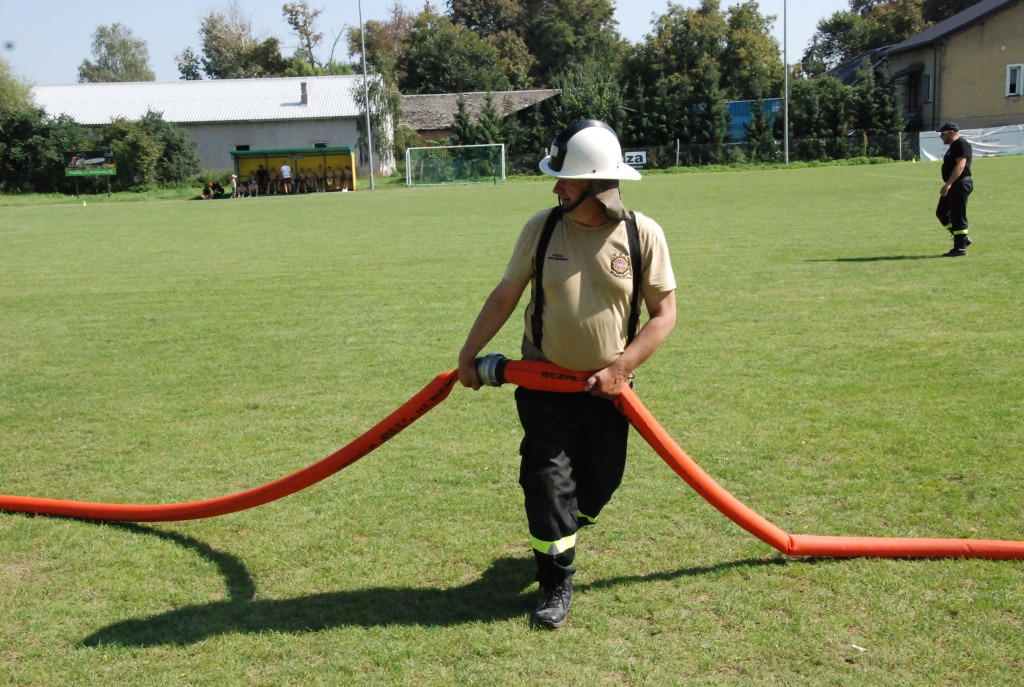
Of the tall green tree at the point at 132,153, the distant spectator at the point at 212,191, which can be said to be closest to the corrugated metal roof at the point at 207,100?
the tall green tree at the point at 132,153

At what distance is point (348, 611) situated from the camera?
430 cm

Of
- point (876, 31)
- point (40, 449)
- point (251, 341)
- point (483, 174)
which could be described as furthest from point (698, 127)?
point (40, 449)

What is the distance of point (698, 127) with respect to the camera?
2489 inches

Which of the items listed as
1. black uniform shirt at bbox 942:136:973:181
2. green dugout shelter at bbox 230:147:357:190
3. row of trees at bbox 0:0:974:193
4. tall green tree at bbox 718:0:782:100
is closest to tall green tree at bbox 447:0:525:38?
row of trees at bbox 0:0:974:193

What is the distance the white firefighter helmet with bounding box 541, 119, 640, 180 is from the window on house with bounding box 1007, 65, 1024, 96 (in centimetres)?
6325

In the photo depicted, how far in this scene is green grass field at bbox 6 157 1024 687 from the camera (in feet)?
12.8

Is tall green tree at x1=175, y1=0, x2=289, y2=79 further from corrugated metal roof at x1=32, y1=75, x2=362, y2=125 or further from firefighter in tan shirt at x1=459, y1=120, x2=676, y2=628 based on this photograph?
firefighter in tan shirt at x1=459, y1=120, x2=676, y2=628

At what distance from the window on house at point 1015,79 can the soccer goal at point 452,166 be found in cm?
3306

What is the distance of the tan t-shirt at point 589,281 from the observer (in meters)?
3.99

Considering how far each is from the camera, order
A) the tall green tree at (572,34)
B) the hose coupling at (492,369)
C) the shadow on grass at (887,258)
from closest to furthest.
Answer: the hose coupling at (492,369) → the shadow on grass at (887,258) → the tall green tree at (572,34)

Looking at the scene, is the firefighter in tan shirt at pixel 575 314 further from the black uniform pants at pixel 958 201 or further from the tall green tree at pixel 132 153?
the tall green tree at pixel 132 153

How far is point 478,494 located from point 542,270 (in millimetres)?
2161

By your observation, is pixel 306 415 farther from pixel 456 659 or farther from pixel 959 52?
pixel 959 52

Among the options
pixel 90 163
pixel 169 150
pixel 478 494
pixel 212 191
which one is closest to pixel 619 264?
pixel 478 494
